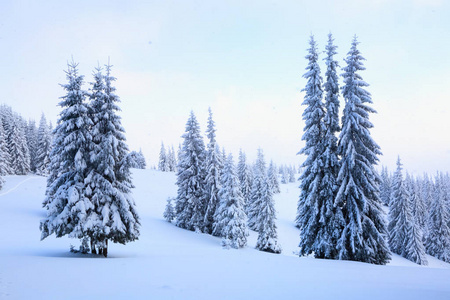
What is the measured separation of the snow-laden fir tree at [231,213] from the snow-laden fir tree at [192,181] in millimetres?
3402

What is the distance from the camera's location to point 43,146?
6831 cm

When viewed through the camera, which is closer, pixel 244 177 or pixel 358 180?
pixel 358 180

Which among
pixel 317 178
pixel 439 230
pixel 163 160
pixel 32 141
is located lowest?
pixel 439 230

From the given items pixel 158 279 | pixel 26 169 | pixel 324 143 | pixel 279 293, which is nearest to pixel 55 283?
pixel 158 279

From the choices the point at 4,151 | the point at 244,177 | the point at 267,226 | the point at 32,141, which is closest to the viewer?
the point at 267,226

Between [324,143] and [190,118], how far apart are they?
2293cm

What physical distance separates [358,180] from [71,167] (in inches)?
721

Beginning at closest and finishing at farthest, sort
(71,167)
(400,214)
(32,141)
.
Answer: (71,167), (400,214), (32,141)

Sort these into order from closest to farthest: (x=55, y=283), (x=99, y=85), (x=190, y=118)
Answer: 1. (x=55, y=283)
2. (x=99, y=85)
3. (x=190, y=118)

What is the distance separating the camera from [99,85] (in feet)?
54.2

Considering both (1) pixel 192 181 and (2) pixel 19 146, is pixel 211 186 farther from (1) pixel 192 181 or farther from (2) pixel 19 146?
(2) pixel 19 146

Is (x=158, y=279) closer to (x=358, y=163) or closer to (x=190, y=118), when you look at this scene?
(x=358, y=163)

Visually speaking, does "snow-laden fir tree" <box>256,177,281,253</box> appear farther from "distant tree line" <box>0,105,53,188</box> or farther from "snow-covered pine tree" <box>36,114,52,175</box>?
"snow-covered pine tree" <box>36,114,52,175</box>

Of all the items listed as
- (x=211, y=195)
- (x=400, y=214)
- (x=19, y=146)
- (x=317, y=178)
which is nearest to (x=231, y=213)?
(x=211, y=195)
